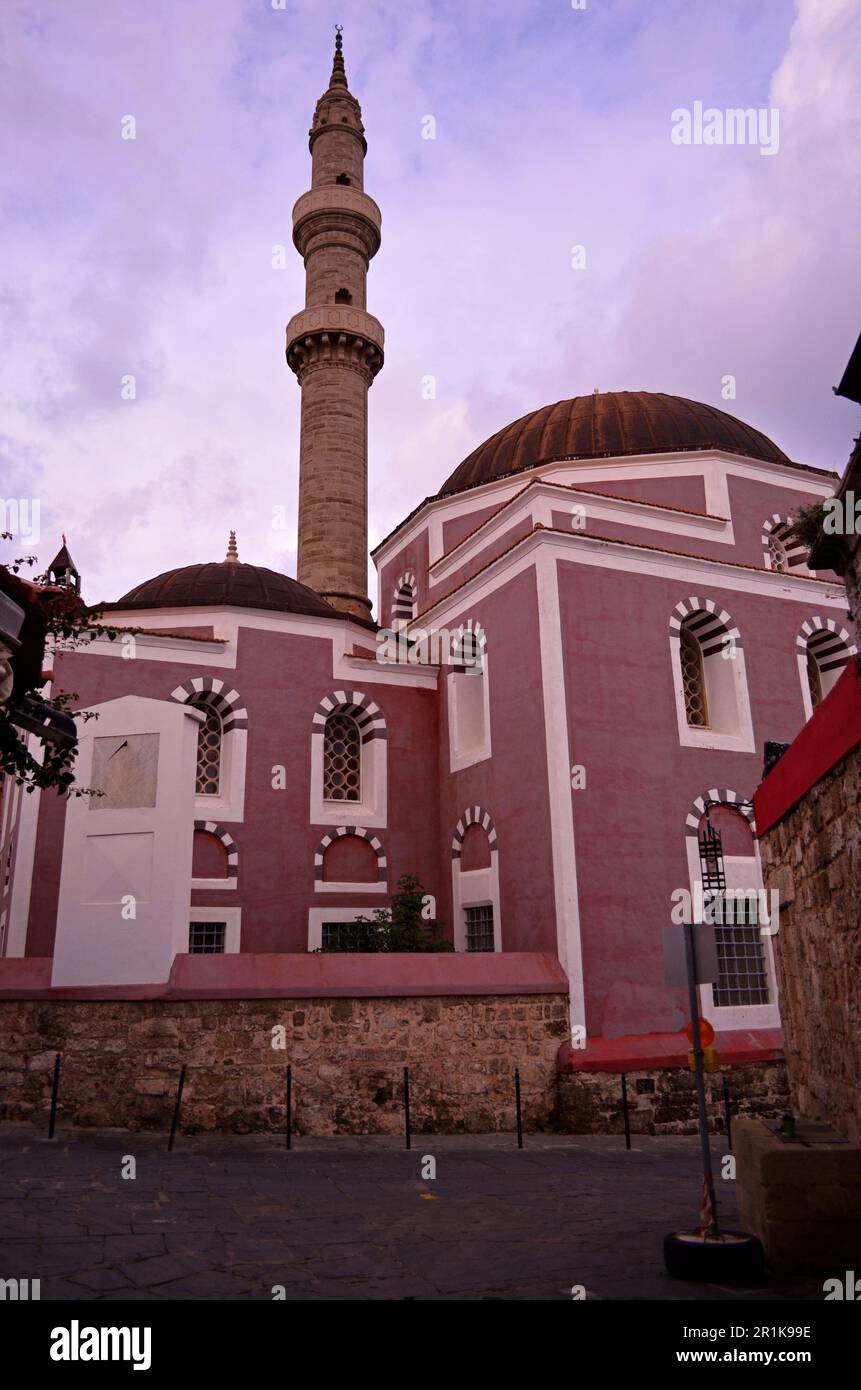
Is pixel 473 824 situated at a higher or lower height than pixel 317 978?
higher

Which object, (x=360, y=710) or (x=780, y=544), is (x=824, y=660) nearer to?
(x=780, y=544)

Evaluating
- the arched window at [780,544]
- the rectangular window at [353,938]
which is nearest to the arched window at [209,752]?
the rectangular window at [353,938]

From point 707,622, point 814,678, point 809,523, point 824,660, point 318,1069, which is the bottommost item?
point 318,1069

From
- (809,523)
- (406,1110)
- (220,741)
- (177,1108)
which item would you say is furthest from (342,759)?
(809,523)

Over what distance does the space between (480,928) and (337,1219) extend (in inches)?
332

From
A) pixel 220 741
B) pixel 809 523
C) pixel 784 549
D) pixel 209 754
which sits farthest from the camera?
pixel 784 549

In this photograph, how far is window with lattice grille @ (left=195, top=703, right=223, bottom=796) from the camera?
1529cm

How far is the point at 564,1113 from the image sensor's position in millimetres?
11367

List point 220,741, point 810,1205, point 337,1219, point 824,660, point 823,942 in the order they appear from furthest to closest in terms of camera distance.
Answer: point 824,660, point 220,741, point 337,1219, point 823,942, point 810,1205

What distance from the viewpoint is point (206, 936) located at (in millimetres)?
14594

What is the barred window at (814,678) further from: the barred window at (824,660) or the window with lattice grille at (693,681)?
the window with lattice grille at (693,681)

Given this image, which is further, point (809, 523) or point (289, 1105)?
point (289, 1105)

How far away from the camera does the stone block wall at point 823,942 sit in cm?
539

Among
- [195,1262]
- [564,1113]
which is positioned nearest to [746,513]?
[564,1113]
